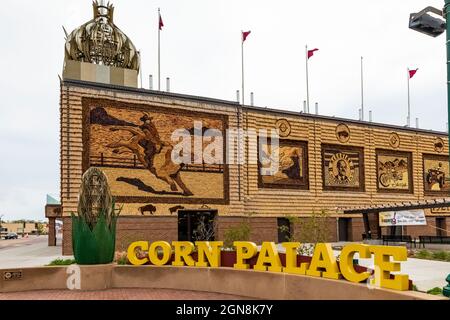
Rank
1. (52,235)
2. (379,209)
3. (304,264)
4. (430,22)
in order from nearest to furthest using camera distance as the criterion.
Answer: (430,22)
(304,264)
(379,209)
(52,235)

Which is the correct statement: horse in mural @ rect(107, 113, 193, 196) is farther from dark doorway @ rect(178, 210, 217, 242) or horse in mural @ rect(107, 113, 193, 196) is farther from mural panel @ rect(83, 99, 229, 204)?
dark doorway @ rect(178, 210, 217, 242)

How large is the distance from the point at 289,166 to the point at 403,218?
1187 centimetres

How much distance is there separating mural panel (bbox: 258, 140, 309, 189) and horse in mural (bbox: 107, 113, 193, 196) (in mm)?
9347

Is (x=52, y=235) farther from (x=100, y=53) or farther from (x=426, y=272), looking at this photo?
(x=426, y=272)

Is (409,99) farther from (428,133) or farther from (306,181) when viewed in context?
(306,181)

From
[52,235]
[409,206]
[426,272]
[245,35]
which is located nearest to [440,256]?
[426,272]

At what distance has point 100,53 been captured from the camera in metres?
45.2

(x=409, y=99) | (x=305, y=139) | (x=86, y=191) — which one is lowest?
(x=86, y=191)

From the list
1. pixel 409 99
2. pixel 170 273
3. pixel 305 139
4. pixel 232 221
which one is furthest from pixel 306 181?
pixel 170 273

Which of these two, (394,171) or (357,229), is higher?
(394,171)

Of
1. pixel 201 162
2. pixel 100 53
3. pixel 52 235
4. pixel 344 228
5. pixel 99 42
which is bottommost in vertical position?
pixel 52 235

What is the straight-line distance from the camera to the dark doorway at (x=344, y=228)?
173ft

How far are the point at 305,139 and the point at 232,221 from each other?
12067mm

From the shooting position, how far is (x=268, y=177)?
1868 inches
